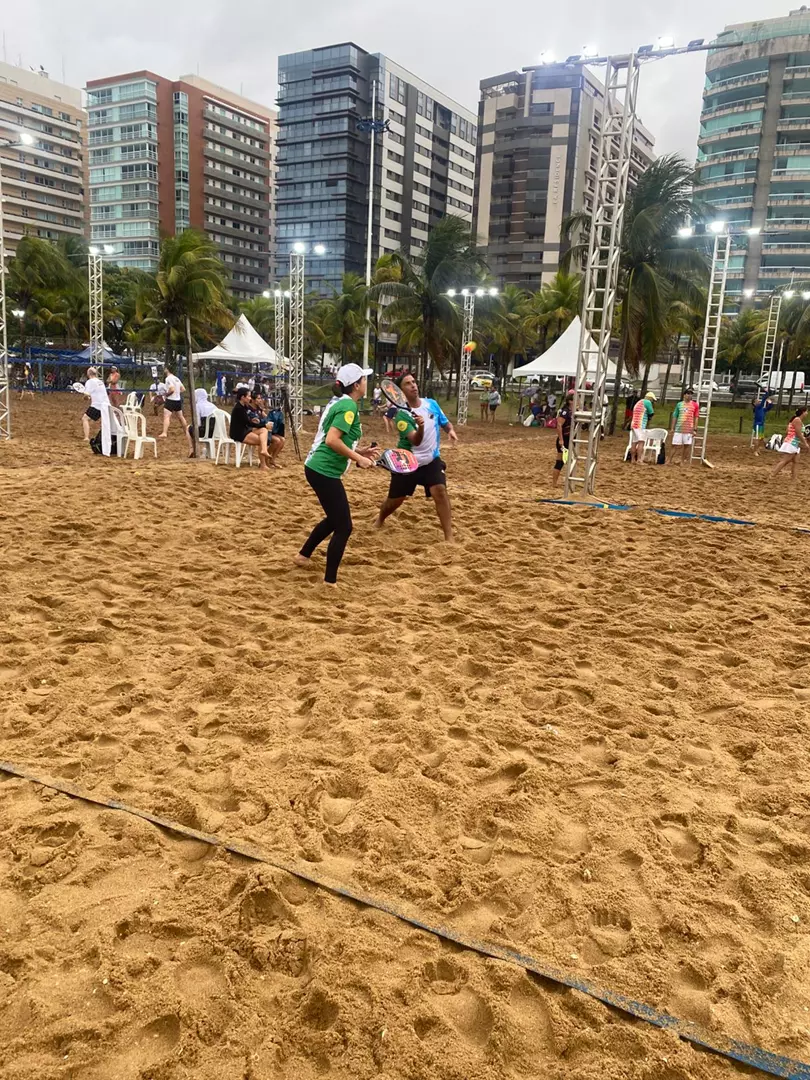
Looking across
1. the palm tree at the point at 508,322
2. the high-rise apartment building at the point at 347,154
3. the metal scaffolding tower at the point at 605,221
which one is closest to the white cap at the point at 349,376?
the metal scaffolding tower at the point at 605,221

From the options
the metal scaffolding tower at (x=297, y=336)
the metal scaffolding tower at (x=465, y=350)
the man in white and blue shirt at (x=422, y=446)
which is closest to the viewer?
the man in white and blue shirt at (x=422, y=446)

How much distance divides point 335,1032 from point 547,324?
40.1 m

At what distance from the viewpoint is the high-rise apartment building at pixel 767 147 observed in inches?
2243

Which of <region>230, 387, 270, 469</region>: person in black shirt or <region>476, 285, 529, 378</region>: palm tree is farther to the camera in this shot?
<region>476, 285, 529, 378</region>: palm tree

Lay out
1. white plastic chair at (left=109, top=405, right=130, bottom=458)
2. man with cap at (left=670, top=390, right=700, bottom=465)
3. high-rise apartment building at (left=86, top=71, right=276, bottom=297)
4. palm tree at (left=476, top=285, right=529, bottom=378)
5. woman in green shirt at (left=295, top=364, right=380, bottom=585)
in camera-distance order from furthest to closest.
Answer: high-rise apartment building at (left=86, top=71, right=276, bottom=297), palm tree at (left=476, top=285, right=529, bottom=378), man with cap at (left=670, top=390, right=700, bottom=465), white plastic chair at (left=109, top=405, right=130, bottom=458), woman in green shirt at (left=295, top=364, right=380, bottom=585)

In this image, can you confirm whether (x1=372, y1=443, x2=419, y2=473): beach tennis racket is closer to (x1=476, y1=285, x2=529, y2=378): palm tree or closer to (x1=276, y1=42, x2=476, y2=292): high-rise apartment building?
(x1=476, y1=285, x2=529, y2=378): palm tree

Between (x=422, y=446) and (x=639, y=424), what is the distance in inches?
407

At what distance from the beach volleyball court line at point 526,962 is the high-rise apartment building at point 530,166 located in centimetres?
6811

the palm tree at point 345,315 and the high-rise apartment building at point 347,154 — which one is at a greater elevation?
the high-rise apartment building at point 347,154

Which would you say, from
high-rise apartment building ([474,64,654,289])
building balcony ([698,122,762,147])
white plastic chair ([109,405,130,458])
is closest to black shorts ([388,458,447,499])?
white plastic chair ([109,405,130,458])

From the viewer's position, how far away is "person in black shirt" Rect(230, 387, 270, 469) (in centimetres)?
1092

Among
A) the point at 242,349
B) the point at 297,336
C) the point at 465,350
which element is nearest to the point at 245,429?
the point at 297,336

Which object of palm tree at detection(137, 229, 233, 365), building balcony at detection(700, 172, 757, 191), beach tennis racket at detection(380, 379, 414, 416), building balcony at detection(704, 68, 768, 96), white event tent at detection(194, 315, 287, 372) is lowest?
beach tennis racket at detection(380, 379, 414, 416)

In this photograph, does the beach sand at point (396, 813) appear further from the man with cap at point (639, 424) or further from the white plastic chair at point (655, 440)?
the white plastic chair at point (655, 440)
